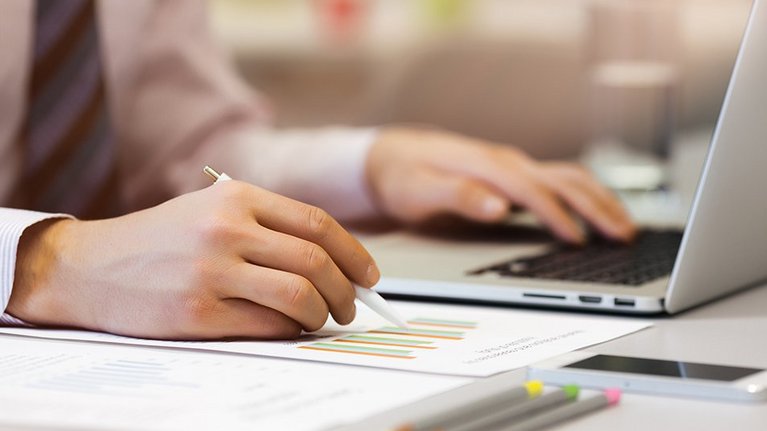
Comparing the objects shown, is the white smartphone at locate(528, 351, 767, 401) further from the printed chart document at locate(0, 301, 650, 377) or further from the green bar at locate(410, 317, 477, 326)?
the green bar at locate(410, 317, 477, 326)

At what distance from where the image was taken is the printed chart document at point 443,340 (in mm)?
611

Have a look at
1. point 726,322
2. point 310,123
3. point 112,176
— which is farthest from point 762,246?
point 310,123

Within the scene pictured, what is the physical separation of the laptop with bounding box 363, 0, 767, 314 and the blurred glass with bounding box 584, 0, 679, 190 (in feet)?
1.87

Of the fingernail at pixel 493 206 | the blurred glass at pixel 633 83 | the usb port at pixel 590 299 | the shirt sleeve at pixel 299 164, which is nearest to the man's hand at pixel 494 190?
the fingernail at pixel 493 206

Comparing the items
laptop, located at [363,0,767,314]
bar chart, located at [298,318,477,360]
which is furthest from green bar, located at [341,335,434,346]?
laptop, located at [363,0,767,314]

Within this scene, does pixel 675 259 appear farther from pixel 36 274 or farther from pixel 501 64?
pixel 501 64

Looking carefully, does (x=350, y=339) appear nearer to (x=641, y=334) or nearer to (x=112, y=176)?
(x=641, y=334)

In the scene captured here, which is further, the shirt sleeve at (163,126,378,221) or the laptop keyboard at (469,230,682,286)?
the shirt sleeve at (163,126,378,221)

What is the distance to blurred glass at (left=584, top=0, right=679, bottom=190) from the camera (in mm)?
1556

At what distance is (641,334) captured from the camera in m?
0.71

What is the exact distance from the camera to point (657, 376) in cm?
56

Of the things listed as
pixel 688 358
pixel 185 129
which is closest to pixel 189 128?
pixel 185 129

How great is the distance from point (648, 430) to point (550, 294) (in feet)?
0.99

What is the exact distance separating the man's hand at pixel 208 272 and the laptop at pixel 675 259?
0.16 m
